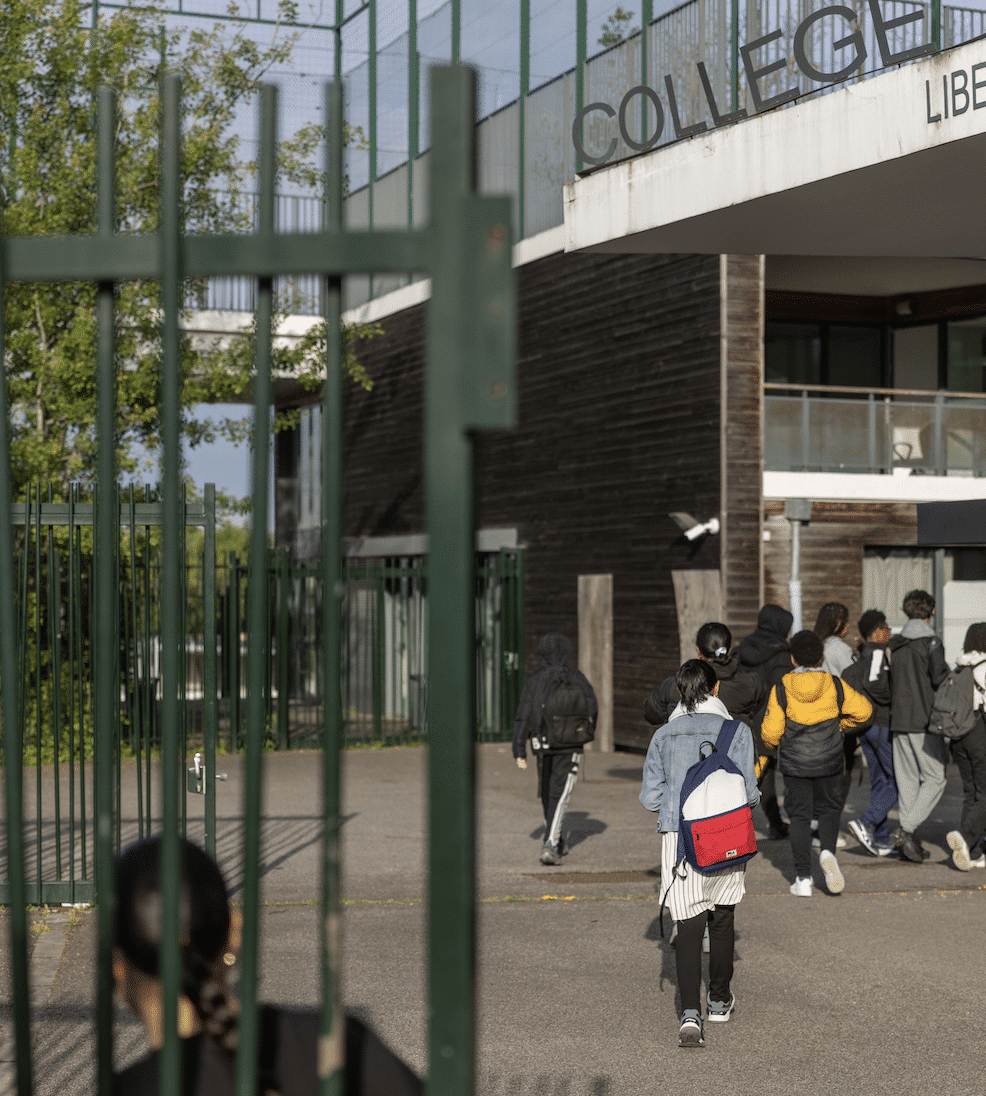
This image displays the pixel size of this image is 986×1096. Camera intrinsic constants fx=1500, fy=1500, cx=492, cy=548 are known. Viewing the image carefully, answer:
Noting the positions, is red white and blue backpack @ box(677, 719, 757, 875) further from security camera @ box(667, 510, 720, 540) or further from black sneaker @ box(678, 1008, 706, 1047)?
security camera @ box(667, 510, 720, 540)

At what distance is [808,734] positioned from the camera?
901cm

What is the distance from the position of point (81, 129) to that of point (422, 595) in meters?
7.64

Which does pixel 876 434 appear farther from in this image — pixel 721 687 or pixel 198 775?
pixel 198 775

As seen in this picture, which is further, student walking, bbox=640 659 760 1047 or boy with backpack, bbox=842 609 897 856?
boy with backpack, bbox=842 609 897 856

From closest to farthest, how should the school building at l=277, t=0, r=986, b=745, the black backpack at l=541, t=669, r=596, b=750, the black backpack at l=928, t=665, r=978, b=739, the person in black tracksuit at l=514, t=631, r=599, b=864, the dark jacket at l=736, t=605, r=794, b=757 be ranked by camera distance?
1. the black backpack at l=928, t=665, r=978, b=739
2. the black backpack at l=541, t=669, r=596, b=750
3. the person in black tracksuit at l=514, t=631, r=599, b=864
4. the dark jacket at l=736, t=605, r=794, b=757
5. the school building at l=277, t=0, r=986, b=745

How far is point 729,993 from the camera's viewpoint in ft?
21.1

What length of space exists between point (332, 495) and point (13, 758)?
598 millimetres

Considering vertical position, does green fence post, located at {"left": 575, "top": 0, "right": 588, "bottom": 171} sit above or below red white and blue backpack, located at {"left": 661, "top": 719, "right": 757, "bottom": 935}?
above

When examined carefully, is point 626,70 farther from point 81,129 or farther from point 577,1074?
point 577,1074

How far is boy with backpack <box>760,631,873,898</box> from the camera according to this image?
8.97 meters

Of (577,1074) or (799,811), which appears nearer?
(577,1074)

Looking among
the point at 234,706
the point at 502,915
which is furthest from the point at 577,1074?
the point at 234,706

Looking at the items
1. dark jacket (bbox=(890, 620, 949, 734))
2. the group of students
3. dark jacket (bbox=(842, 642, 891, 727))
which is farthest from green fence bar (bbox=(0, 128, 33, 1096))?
dark jacket (bbox=(842, 642, 891, 727))

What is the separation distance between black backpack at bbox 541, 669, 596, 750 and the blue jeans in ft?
7.32
